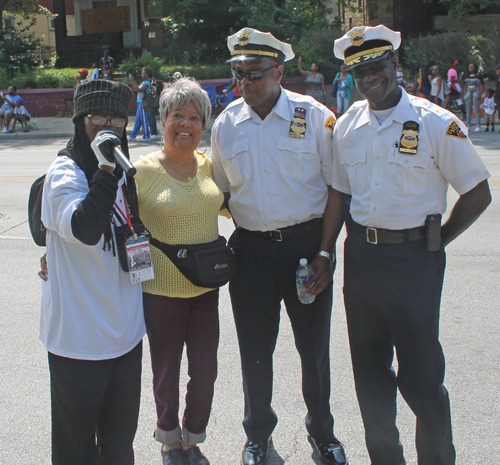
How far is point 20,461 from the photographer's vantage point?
9.67 feet

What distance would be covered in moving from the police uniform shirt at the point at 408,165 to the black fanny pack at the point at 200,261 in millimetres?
744

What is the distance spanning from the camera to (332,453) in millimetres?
2926

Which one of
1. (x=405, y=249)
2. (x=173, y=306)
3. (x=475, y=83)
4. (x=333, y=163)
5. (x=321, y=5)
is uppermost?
(x=321, y=5)

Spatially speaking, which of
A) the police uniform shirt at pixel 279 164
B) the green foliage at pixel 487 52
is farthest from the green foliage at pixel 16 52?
the police uniform shirt at pixel 279 164

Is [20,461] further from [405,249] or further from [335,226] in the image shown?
[405,249]

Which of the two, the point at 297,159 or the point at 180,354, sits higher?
the point at 297,159

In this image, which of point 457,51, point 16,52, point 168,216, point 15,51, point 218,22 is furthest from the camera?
point 16,52

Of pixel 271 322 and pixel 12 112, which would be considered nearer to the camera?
pixel 271 322

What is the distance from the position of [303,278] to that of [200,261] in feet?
1.78

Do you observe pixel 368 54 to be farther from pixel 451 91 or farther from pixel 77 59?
pixel 77 59

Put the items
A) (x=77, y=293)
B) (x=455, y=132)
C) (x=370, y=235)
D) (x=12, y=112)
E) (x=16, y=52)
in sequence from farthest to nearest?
(x=16, y=52), (x=12, y=112), (x=370, y=235), (x=455, y=132), (x=77, y=293)

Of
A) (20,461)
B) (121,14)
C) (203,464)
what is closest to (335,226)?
(203,464)

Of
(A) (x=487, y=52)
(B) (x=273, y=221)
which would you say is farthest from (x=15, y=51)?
(B) (x=273, y=221)

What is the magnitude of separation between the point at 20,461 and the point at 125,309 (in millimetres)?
1300
